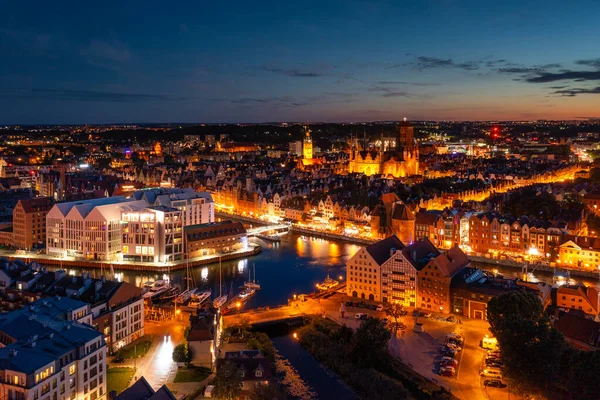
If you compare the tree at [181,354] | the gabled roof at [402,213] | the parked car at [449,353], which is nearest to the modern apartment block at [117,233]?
the gabled roof at [402,213]

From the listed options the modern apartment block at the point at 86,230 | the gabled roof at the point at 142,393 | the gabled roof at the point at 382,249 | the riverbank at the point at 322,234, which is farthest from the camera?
the riverbank at the point at 322,234

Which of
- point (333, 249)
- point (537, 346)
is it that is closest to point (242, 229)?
point (333, 249)

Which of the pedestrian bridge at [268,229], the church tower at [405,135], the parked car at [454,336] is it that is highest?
the church tower at [405,135]

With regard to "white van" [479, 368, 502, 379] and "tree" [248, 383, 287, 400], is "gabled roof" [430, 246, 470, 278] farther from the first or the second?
"tree" [248, 383, 287, 400]

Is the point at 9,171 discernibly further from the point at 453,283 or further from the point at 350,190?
the point at 453,283

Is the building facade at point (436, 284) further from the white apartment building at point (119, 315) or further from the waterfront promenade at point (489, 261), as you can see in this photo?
the white apartment building at point (119, 315)

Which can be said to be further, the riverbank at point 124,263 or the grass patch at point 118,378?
the riverbank at point 124,263
